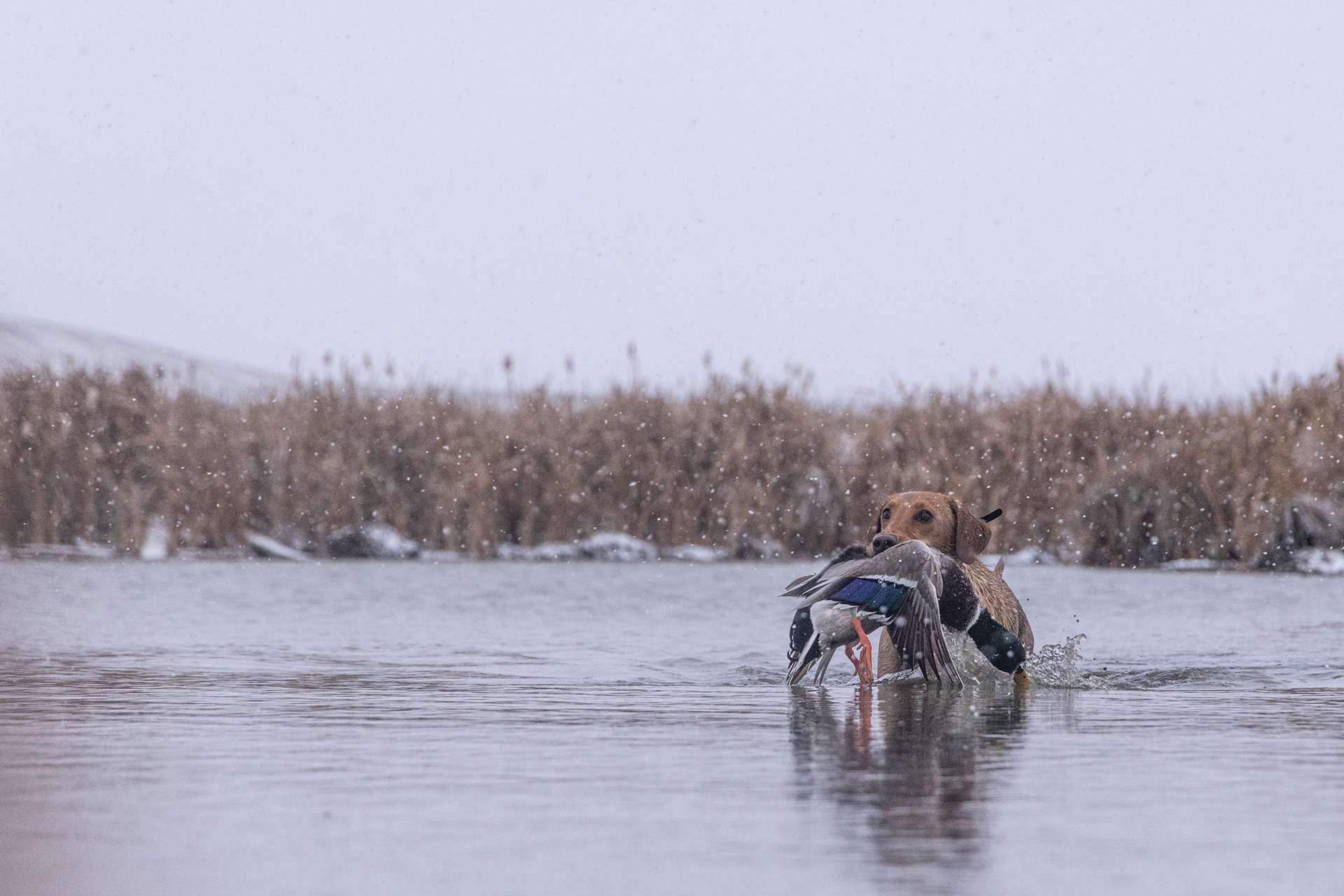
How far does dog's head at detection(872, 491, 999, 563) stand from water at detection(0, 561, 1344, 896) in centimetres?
63

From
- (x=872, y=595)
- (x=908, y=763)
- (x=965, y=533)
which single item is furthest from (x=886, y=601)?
(x=908, y=763)

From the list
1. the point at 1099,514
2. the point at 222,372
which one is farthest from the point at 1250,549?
the point at 222,372

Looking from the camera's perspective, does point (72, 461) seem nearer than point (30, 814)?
No

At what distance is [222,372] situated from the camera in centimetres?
9106

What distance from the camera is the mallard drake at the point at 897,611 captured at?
7742 millimetres

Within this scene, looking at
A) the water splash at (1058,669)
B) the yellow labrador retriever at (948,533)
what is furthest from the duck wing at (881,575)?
the water splash at (1058,669)

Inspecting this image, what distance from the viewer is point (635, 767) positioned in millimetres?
5340

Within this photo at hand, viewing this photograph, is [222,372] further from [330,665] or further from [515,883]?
[515,883]

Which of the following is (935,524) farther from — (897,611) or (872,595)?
(872,595)

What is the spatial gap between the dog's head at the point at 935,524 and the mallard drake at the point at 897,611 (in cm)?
32

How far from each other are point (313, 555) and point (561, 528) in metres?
2.57

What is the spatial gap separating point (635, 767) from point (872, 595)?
253cm

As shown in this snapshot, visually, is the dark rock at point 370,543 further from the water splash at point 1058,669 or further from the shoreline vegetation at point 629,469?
the water splash at point 1058,669

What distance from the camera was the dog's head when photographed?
8562 mm
